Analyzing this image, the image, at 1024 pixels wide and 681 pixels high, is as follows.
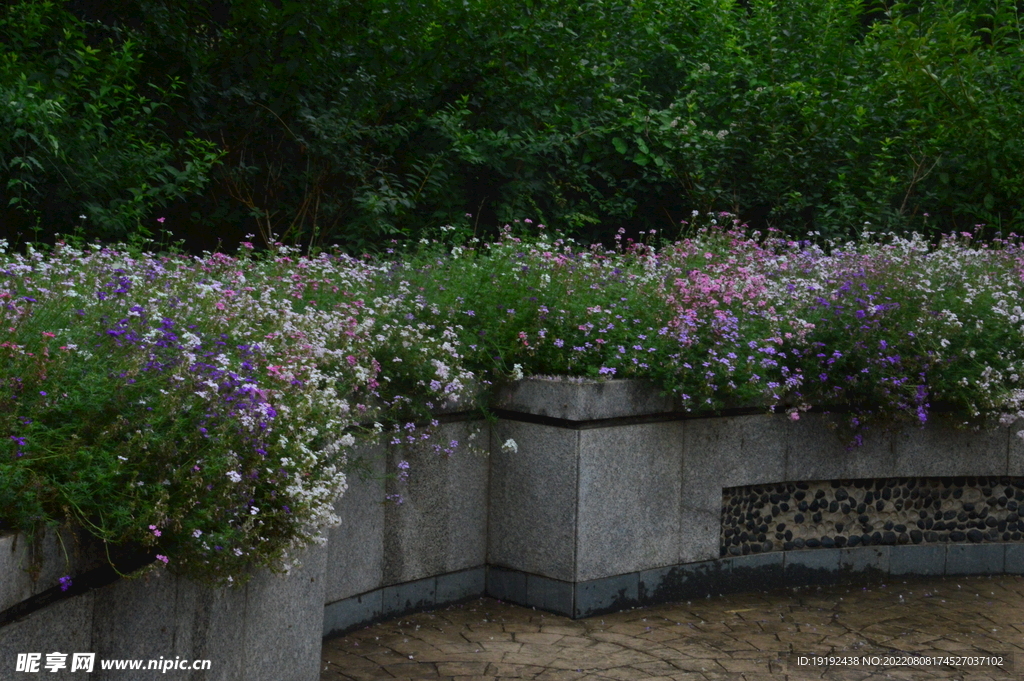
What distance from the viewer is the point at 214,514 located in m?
3.41

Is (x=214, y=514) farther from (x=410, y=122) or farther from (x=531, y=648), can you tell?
(x=410, y=122)

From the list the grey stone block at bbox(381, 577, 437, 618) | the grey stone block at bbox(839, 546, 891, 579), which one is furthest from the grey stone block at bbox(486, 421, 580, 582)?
the grey stone block at bbox(839, 546, 891, 579)

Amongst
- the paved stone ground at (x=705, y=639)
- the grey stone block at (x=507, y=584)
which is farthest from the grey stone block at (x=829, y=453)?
the grey stone block at (x=507, y=584)

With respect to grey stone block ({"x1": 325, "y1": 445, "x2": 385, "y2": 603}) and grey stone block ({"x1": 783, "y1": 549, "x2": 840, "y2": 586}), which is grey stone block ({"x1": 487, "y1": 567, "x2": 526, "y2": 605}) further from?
grey stone block ({"x1": 783, "y1": 549, "x2": 840, "y2": 586})

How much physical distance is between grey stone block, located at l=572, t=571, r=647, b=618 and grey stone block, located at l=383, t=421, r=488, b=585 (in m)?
0.56

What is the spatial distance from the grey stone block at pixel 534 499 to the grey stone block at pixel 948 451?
2057mm

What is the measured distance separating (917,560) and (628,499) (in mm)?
2003

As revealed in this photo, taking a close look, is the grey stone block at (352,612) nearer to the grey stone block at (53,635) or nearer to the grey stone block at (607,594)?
the grey stone block at (607,594)

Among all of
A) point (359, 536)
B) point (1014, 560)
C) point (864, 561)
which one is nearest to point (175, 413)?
point (359, 536)

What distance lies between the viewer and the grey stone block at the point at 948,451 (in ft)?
20.6

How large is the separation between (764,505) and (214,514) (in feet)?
11.5

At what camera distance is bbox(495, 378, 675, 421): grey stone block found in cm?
529

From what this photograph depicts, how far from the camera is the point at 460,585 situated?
5586mm

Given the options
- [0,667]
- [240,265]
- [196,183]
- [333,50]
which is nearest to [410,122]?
[333,50]
